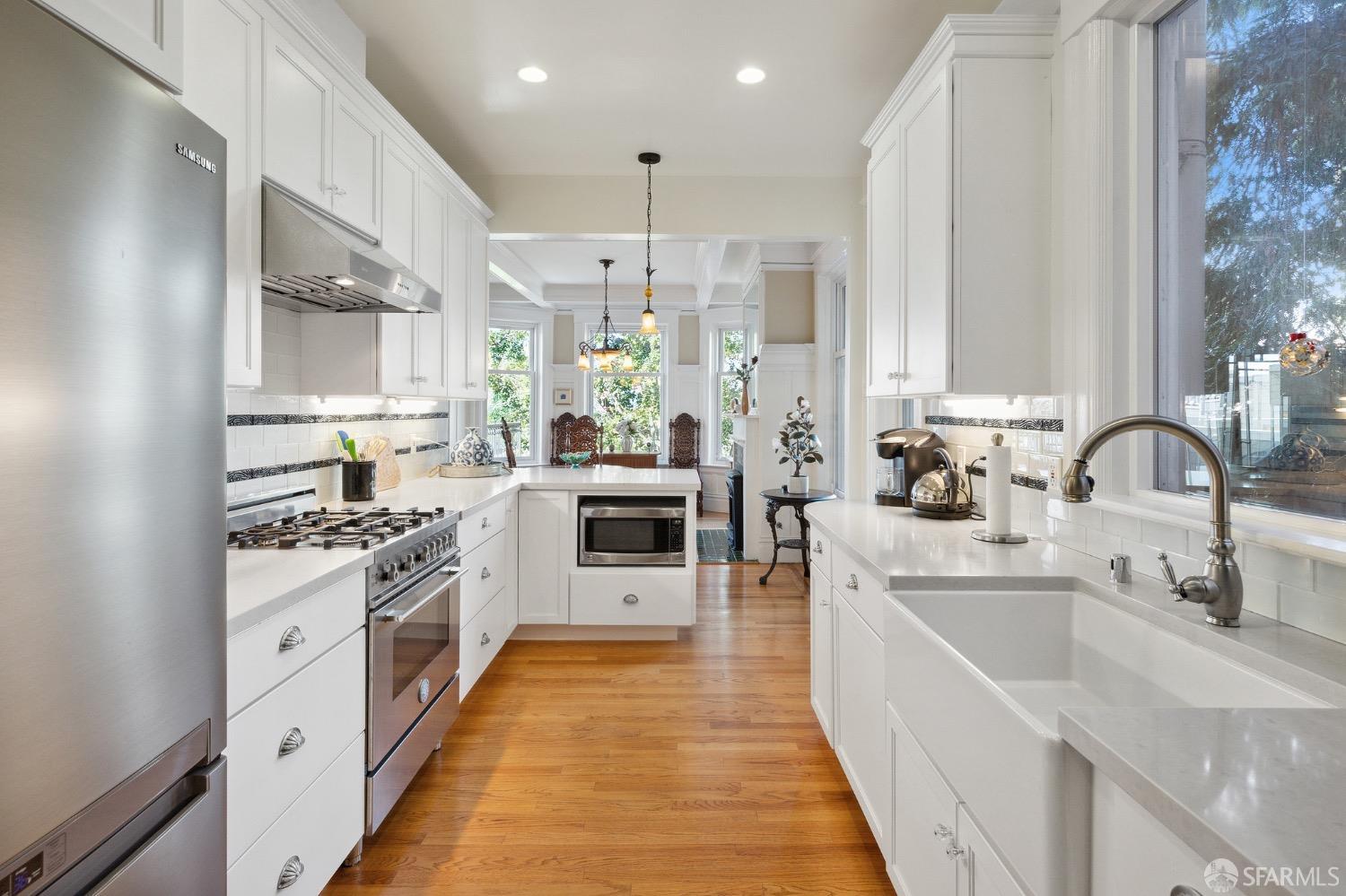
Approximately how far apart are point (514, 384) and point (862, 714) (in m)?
7.05

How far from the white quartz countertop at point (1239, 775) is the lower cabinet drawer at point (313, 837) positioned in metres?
1.48

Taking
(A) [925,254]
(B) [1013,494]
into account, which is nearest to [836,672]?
(B) [1013,494]

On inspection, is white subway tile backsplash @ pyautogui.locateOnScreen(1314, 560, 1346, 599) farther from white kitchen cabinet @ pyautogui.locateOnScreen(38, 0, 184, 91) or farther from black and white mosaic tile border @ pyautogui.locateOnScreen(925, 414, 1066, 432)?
white kitchen cabinet @ pyautogui.locateOnScreen(38, 0, 184, 91)

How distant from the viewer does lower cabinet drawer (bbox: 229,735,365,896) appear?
142 cm

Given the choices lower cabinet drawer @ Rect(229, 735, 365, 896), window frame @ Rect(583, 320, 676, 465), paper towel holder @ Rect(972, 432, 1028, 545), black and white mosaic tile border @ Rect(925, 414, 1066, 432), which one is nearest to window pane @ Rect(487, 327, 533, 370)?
window frame @ Rect(583, 320, 676, 465)

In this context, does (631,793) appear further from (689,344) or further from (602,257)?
(689,344)

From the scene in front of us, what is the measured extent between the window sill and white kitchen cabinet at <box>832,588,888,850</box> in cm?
72

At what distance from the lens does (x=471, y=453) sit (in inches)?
155

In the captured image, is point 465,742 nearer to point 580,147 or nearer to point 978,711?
point 978,711

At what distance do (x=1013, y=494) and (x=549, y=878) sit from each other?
6.22 ft

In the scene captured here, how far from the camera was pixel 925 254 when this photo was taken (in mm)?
2348

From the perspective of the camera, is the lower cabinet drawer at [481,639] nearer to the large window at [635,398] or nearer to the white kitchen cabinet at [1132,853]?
the white kitchen cabinet at [1132,853]

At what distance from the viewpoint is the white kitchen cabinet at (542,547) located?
3740 mm

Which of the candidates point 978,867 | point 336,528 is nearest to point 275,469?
point 336,528
